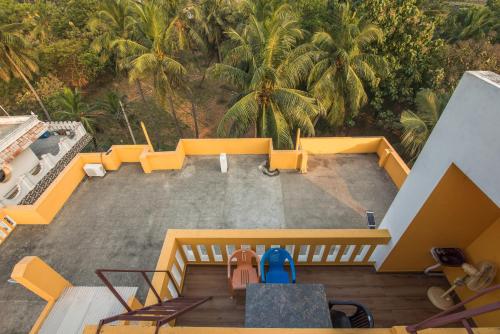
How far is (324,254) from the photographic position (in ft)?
19.1

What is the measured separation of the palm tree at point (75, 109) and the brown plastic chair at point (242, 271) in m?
18.1

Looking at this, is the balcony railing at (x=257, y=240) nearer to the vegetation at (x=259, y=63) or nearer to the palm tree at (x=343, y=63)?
the vegetation at (x=259, y=63)

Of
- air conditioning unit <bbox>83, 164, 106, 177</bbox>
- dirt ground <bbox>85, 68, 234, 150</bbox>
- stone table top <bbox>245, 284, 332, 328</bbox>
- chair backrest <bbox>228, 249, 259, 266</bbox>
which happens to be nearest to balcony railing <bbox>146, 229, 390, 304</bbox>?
chair backrest <bbox>228, 249, 259, 266</bbox>

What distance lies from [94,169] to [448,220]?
1184 cm

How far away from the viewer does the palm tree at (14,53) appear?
60.7 ft

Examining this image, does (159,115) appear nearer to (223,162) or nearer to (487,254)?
(223,162)

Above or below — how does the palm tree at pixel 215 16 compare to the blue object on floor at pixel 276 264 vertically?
above

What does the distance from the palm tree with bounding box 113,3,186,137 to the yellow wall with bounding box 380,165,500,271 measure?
11950mm

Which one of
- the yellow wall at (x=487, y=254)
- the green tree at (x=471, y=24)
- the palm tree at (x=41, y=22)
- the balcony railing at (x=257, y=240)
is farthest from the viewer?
the palm tree at (x=41, y=22)

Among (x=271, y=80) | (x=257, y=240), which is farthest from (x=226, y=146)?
(x=257, y=240)

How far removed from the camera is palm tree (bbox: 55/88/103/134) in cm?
1781

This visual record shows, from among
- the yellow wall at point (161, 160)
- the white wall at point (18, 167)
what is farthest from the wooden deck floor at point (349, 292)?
the white wall at point (18, 167)

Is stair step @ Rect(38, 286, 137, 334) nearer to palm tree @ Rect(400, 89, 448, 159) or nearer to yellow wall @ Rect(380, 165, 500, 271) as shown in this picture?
yellow wall @ Rect(380, 165, 500, 271)

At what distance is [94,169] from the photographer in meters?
10.5
